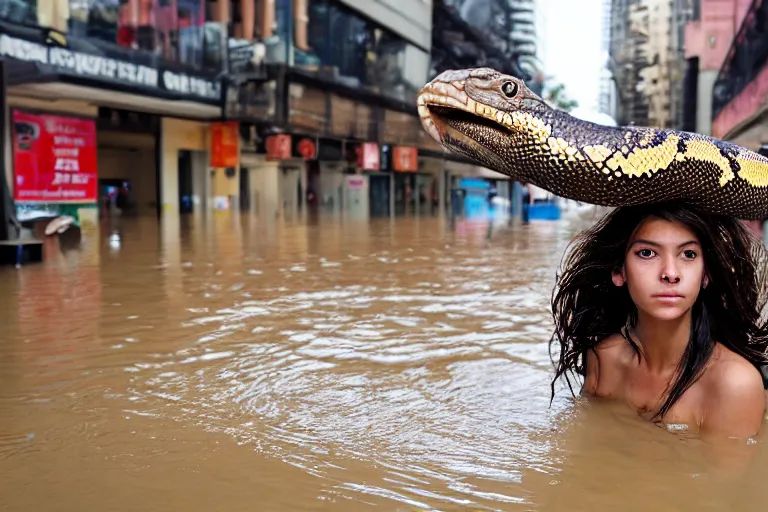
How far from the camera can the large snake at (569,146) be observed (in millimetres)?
2508

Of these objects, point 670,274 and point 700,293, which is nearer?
point 670,274

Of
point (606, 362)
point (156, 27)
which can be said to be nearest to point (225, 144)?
point (156, 27)

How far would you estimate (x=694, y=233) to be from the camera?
8.87 ft

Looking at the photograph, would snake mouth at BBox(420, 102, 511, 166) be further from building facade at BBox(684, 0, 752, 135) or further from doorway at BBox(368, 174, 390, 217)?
doorway at BBox(368, 174, 390, 217)

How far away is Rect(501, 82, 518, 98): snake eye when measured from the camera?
2.52m

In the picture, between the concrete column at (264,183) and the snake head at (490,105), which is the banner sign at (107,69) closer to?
the concrete column at (264,183)

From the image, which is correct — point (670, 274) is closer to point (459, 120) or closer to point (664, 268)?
point (664, 268)

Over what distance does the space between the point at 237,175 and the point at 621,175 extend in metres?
28.6

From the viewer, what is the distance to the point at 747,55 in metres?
18.2

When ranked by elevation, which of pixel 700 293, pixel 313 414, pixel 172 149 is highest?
pixel 172 149

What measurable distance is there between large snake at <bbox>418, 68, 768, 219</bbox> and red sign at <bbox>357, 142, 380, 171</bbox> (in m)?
36.2

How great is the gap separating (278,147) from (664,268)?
96.0 feet

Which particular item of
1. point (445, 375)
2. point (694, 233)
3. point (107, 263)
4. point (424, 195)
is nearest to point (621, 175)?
point (694, 233)

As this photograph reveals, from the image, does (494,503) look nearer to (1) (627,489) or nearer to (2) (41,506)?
(1) (627,489)
